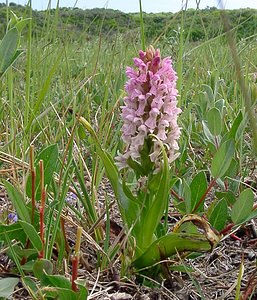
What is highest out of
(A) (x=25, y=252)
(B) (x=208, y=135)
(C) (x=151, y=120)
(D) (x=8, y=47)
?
(D) (x=8, y=47)

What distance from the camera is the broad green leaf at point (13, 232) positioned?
0.87m

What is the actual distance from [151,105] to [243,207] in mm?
264

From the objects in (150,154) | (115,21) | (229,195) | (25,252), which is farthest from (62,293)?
(115,21)

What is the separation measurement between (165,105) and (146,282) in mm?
323

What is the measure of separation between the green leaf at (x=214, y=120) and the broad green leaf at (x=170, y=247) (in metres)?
0.46

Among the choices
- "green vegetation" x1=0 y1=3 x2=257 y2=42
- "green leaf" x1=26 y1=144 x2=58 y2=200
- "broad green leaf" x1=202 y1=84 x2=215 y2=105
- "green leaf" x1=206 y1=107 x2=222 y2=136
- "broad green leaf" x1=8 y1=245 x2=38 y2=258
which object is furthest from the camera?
"green vegetation" x1=0 y1=3 x2=257 y2=42

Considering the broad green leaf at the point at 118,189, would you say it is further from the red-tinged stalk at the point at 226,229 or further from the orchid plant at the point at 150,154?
the red-tinged stalk at the point at 226,229

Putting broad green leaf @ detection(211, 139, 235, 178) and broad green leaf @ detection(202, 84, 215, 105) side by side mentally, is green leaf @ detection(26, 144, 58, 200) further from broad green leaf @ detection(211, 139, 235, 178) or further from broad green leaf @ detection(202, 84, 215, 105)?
broad green leaf @ detection(202, 84, 215, 105)

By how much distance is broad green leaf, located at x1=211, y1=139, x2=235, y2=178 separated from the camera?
3.48ft

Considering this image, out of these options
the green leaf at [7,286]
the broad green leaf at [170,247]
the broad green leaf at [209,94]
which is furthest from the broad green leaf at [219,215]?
the broad green leaf at [209,94]

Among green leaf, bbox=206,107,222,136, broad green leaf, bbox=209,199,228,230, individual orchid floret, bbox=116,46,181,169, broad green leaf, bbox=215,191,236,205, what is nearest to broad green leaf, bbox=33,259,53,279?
individual orchid floret, bbox=116,46,181,169

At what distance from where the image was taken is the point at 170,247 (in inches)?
34.8

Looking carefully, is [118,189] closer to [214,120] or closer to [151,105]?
[151,105]

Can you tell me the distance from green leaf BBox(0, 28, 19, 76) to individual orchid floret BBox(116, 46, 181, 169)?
0.22 metres
